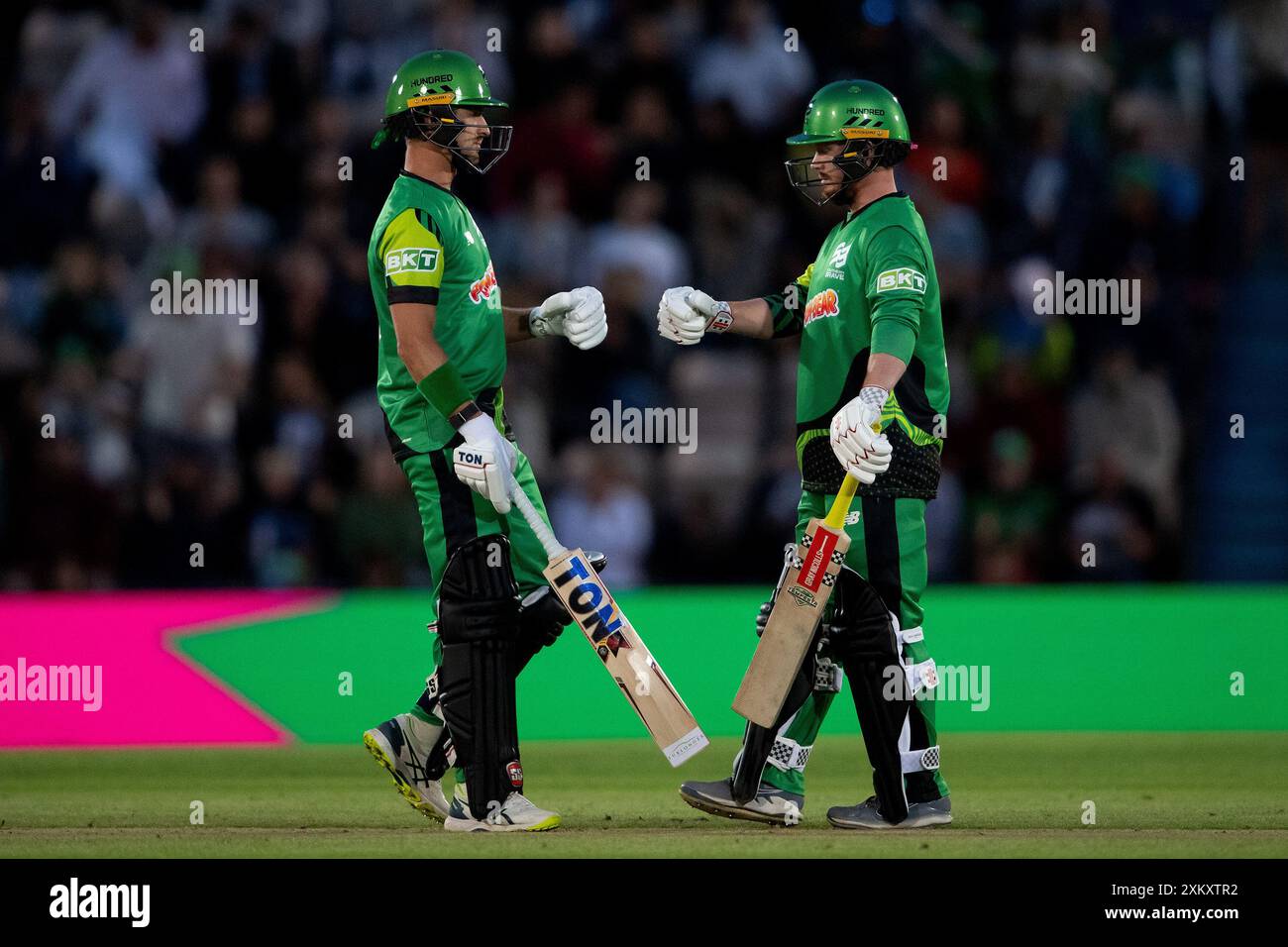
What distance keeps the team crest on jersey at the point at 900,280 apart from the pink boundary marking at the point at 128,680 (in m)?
4.08

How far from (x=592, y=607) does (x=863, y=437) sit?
3.47 ft

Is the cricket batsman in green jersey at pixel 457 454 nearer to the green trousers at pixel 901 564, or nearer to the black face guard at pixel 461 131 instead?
the black face guard at pixel 461 131

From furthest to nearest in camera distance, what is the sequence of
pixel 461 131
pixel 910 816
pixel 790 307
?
pixel 790 307 < pixel 461 131 < pixel 910 816

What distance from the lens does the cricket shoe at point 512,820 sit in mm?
6578

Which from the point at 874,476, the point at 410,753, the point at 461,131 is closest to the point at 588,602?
the point at 410,753

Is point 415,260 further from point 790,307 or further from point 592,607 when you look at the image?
point 790,307

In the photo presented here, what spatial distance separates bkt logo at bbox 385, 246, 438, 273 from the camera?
6582 mm

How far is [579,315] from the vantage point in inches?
277

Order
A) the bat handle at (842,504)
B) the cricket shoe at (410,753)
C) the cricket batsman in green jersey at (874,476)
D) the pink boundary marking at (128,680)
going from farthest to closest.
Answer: the pink boundary marking at (128,680) → the cricket shoe at (410,753) → the cricket batsman in green jersey at (874,476) → the bat handle at (842,504)

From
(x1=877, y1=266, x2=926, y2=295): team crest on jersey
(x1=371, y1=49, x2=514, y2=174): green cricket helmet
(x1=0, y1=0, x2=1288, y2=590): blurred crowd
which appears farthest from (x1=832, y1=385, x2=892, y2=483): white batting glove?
(x1=0, y1=0, x2=1288, y2=590): blurred crowd

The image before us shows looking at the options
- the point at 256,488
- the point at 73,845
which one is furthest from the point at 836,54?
the point at 73,845

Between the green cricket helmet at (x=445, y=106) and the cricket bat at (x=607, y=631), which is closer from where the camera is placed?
the cricket bat at (x=607, y=631)

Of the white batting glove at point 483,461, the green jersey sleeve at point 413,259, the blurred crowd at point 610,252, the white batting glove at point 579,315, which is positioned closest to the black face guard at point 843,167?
the white batting glove at point 579,315

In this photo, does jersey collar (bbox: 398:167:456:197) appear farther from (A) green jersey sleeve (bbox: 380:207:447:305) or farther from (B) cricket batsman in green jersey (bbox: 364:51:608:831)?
(A) green jersey sleeve (bbox: 380:207:447:305)
